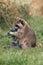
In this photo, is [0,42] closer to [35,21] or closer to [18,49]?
[18,49]

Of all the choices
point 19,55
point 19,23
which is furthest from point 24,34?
point 19,55

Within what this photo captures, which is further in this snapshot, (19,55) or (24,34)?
(24,34)

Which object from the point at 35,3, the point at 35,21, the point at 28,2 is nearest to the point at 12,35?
the point at 35,21

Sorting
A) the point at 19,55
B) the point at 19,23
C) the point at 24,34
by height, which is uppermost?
the point at 19,23

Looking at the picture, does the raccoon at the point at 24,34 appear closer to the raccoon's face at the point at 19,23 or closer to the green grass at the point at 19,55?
the raccoon's face at the point at 19,23

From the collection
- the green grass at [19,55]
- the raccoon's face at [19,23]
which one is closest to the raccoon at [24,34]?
the raccoon's face at [19,23]

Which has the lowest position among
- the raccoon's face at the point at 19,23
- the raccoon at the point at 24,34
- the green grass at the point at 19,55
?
the green grass at the point at 19,55

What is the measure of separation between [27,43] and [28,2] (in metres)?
5.20

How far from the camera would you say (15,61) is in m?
5.96

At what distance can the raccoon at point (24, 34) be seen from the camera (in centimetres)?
769

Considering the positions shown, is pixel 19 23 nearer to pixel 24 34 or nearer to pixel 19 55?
pixel 24 34

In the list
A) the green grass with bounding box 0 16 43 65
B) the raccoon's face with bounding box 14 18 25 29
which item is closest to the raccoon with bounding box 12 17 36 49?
the raccoon's face with bounding box 14 18 25 29

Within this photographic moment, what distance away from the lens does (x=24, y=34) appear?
7.83m

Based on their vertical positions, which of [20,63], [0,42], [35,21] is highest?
[35,21]
